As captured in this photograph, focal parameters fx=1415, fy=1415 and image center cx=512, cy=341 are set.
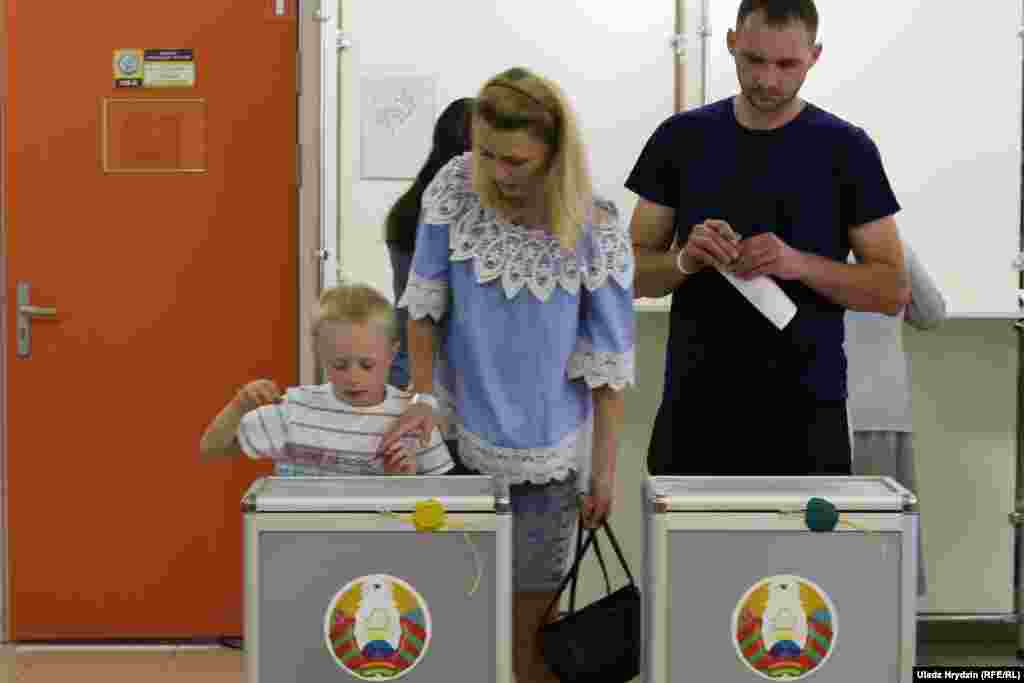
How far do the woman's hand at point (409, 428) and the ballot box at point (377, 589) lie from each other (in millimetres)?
227

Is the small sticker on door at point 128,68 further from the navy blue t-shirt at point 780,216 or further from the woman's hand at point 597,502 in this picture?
the woman's hand at point 597,502

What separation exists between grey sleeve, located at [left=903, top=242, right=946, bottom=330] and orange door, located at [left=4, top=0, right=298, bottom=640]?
1660mm

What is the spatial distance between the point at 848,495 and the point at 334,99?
6.33 feet

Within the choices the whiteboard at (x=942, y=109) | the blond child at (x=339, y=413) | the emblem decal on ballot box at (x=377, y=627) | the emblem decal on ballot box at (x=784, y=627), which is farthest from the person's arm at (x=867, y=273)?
the whiteboard at (x=942, y=109)

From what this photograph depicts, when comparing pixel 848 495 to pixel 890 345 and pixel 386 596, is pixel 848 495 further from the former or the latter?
pixel 890 345

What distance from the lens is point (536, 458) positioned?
229cm

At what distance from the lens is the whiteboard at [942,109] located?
3533mm

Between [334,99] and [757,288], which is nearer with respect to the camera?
[757,288]

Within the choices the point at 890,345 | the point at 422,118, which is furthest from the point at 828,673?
the point at 422,118

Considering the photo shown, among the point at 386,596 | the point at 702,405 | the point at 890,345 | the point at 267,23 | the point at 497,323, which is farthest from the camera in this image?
the point at 267,23

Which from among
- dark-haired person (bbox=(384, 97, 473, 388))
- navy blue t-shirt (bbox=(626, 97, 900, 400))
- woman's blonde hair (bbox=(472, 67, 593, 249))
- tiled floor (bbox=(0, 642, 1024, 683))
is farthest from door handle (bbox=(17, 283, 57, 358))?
navy blue t-shirt (bbox=(626, 97, 900, 400))

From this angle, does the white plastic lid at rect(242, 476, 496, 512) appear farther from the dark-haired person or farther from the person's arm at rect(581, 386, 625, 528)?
the dark-haired person

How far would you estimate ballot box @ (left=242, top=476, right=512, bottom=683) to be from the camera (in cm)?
199

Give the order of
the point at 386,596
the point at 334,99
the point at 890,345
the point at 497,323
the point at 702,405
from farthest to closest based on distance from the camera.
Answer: the point at 334,99, the point at 890,345, the point at 702,405, the point at 497,323, the point at 386,596
